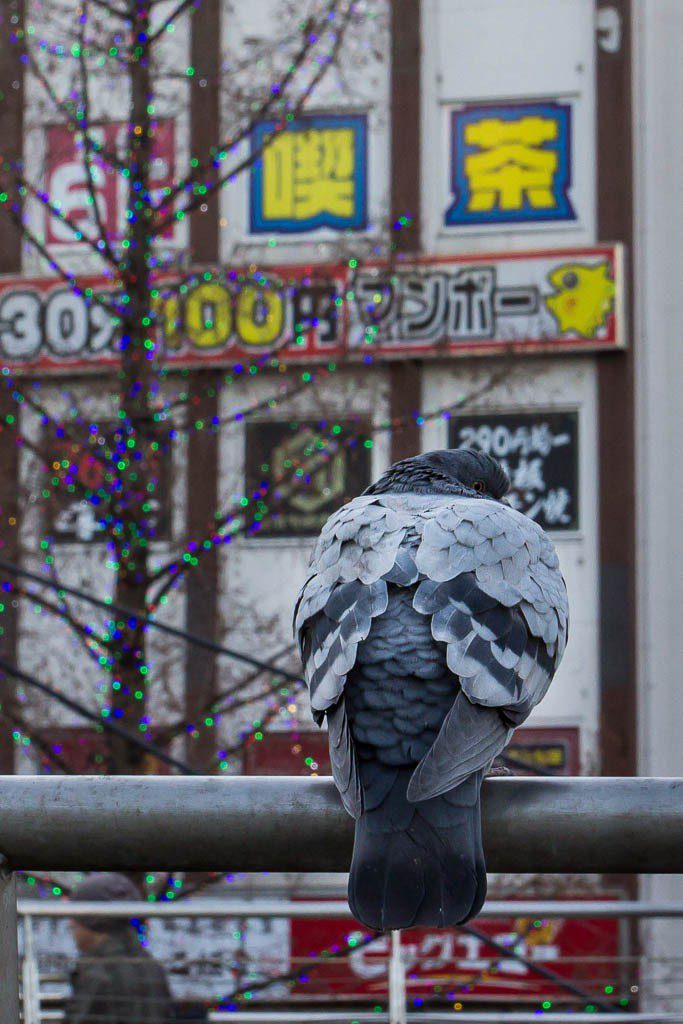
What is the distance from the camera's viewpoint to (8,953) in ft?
3.72

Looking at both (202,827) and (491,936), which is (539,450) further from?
(202,827)

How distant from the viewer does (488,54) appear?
12898 millimetres

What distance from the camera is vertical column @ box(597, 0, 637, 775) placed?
1229 centimetres

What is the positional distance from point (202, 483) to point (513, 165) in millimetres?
4817

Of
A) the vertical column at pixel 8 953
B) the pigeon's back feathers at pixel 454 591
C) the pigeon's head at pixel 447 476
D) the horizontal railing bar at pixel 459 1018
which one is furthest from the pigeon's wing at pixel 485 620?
the horizontal railing bar at pixel 459 1018

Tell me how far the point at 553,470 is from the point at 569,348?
36.3 inches

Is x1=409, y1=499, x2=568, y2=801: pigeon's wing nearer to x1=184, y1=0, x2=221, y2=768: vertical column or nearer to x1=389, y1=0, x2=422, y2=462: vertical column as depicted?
x1=184, y1=0, x2=221, y2=768: vertical column

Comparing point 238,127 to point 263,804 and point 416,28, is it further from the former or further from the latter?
point 263,804

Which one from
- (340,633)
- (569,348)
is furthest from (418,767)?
(569,348)

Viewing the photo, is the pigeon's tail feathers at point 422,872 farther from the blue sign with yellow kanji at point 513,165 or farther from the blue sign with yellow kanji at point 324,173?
the blue sign with yellow kanji at point 513,165

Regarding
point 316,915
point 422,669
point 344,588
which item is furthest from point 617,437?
point 422,669

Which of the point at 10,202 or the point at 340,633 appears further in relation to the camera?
the point at 10,202

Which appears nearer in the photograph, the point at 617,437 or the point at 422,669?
the point at 422,669

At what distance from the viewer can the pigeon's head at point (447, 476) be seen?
2.84m
